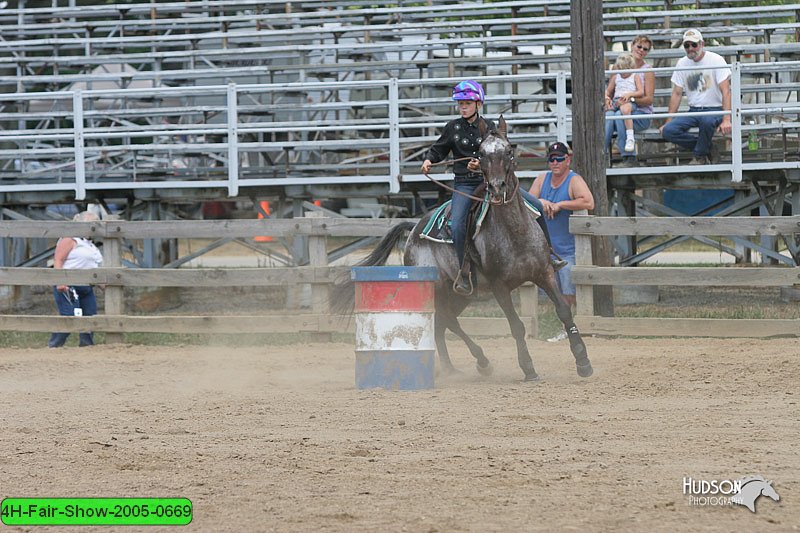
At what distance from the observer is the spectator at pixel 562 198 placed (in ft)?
38.9

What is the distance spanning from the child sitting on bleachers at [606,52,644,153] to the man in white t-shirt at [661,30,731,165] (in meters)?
0.43

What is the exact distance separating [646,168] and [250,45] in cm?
1106

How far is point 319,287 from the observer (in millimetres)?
12930

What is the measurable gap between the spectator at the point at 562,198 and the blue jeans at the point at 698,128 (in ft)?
7.48

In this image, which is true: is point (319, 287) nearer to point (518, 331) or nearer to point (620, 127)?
point (518, 331)

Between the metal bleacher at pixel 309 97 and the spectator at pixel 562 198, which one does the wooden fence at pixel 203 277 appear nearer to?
the spectator at pixel 562 198

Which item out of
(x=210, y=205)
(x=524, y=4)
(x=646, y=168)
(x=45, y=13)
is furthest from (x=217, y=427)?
(x=210, y=205)

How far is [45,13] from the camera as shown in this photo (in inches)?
954

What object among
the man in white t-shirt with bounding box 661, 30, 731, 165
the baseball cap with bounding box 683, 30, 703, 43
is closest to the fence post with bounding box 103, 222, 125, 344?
the man in white t-shirt with bounding box 661, 30, 731, 165

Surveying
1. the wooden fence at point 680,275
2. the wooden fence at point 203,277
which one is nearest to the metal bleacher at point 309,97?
the wooden fence at point 680,275

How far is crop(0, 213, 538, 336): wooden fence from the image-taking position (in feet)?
41.6

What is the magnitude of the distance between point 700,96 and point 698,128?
0.45 meters

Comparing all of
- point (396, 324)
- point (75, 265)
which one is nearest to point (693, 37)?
point (396, 324)

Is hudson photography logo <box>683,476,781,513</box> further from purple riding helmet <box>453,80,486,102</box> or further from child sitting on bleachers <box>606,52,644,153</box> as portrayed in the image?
child sitting on bleachers <box>606,52,644,153</box>
